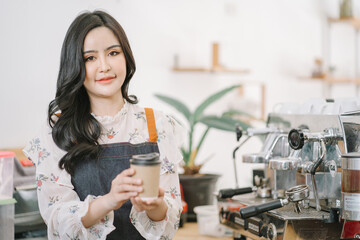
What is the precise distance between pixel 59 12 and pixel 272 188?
1.29 metres

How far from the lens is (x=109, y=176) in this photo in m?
1.38

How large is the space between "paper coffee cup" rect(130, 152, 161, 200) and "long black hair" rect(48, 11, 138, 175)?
322 millimetres

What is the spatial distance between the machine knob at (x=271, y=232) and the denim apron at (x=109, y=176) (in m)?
0.39

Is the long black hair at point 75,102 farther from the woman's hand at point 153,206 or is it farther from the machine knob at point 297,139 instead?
the machine knob at point 297,139

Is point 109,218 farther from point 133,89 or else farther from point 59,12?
point 133,89

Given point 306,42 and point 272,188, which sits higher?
point 306,42

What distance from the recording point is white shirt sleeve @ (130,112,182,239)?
131 centimetres

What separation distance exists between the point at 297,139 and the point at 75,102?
0.68 meters

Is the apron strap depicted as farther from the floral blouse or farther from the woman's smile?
the woman's smile

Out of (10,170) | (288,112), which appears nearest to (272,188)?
(288,112)

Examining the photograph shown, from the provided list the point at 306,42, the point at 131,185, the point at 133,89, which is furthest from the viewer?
the point at 306,42

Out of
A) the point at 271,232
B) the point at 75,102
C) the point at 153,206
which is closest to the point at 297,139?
the point at 271,232

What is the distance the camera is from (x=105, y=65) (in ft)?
4.40

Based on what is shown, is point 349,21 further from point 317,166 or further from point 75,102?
point 75,102
